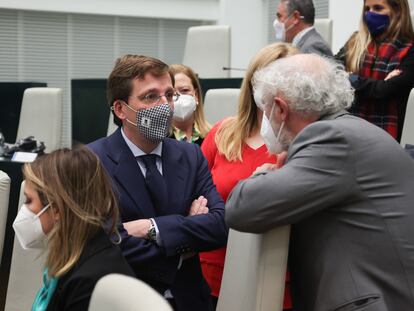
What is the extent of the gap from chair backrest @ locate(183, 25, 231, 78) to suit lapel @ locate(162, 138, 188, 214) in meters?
3.85

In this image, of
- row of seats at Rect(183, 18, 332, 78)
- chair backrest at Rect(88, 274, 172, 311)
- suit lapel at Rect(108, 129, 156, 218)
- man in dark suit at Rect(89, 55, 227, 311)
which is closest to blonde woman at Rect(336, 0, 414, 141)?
man in dark suit at Rect(89, 55, 227, 311)

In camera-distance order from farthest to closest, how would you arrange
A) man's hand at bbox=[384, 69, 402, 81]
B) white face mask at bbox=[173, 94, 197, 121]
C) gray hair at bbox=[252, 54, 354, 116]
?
man's hand at bbox=[384, 69, 402, 81] → white face mask at bbox=[173, 94, 197, 121] → gray hair at bbox=[252, 54, 354, 116]

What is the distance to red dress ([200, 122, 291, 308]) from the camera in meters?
2.51

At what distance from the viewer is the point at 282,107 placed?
79.1 inches

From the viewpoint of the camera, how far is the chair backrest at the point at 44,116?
16.6 ft

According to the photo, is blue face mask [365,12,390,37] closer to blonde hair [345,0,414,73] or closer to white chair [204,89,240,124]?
blonde hair [345,0,414,73]

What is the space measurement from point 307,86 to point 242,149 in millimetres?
641

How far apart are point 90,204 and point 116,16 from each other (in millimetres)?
6847

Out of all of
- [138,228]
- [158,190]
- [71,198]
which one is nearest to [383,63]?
[158,190]

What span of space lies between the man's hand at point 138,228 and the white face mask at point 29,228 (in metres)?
0.31

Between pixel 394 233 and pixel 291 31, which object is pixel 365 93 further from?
pixel 394 233

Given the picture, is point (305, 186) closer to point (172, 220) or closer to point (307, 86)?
point (307, 86)

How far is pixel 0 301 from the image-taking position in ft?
10.5

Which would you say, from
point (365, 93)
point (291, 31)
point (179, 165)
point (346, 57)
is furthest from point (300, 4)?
point (179, 165)
